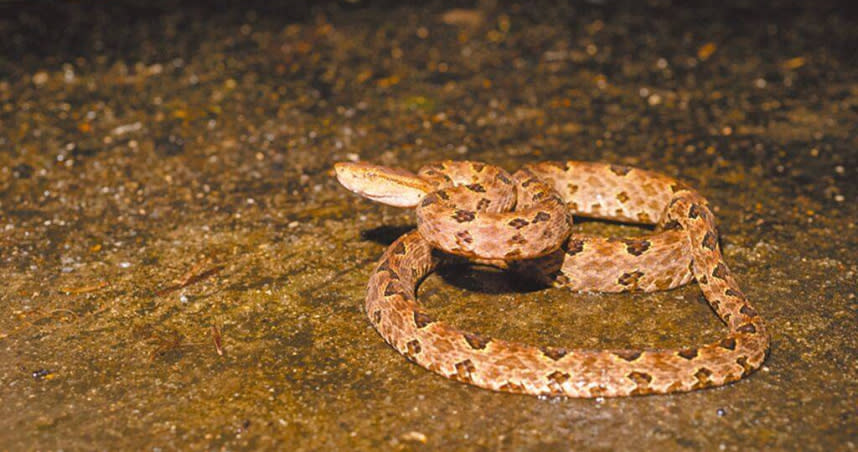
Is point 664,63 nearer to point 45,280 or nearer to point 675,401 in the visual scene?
point 675,401

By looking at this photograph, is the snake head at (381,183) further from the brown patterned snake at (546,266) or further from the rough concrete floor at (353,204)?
the rough concrete floor at (353,204)

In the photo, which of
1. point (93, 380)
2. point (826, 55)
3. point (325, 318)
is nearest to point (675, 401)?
point (325, 318)

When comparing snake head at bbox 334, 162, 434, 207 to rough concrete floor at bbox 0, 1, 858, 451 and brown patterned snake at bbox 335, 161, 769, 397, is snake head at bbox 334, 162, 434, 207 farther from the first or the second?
rough concrete floor at bbox 0, 1, 858, 451

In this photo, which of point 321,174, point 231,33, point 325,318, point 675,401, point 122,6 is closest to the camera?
point 675,401

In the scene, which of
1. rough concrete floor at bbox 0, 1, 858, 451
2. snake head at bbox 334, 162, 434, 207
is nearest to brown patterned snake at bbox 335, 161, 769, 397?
snake head at bbox 334, 162, 434, 207

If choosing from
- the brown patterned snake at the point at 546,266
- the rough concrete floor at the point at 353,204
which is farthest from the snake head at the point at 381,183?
the rough concrete floor at the point at 353,204

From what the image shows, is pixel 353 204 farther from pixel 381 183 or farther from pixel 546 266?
pixel 546 266

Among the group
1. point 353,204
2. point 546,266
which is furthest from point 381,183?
point 353,204
